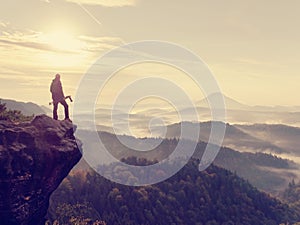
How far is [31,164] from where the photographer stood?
141 feet

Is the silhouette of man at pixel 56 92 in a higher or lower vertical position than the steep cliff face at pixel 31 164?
higher

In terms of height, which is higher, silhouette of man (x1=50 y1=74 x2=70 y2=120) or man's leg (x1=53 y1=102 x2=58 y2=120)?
silhouette of man (x1=50 y1=74 x2=70 y2=120)

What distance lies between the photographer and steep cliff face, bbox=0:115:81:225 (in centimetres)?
4156

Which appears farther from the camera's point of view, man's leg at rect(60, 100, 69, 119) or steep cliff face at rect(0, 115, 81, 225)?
man's leg at rect(60, 100, 69, 119)

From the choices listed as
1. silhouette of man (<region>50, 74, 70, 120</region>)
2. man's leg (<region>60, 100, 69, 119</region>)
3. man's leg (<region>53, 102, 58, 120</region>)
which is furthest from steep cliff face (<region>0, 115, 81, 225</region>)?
silhouette of man (<region>50, 74, 70, 120</region>)

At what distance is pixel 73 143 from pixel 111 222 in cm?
13270

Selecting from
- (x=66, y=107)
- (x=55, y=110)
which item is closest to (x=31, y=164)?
(x=55, y=110)

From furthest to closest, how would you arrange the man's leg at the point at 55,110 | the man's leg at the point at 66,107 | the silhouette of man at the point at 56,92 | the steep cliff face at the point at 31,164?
the man's leg at the point at 66,107 < the man's leg at the point at 55,110 < the silhouette of man at the point at 56,92 < the steep cliff face at the point at 31,164

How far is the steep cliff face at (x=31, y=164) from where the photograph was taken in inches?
1636

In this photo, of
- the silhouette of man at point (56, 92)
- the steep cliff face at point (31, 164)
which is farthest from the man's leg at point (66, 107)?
the steep cliff face at point (31, 164)

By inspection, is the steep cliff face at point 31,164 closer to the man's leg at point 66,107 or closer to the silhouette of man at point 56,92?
the man's leg at point 66,107

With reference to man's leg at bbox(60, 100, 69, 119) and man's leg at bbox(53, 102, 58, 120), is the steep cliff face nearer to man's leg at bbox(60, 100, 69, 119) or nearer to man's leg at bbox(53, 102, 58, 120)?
man's leg at bbox(53, 102, 58, 120)

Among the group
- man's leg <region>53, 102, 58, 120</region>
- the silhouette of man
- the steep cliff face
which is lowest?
the steep cliff face

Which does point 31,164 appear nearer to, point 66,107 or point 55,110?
→ point 55,110
